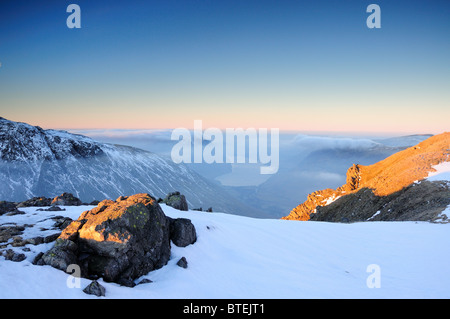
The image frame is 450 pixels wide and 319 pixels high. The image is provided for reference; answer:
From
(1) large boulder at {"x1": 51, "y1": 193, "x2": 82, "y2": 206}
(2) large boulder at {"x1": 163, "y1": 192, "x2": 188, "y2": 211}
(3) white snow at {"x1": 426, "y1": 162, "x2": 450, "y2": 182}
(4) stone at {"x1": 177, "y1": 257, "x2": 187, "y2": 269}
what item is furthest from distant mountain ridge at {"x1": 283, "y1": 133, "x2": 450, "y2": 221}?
(1) large boulder at {"x1": 51, "y1": 193, "x2": 82, "y2": 206}

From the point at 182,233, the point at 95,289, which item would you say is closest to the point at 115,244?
the point at 95,289

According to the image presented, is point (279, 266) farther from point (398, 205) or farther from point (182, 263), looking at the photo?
point (398, 205)

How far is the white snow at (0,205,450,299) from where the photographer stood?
10.1 meters

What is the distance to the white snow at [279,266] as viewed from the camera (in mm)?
10117

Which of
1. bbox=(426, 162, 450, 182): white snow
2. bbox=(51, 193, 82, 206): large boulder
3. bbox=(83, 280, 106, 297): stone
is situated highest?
bbox=(426, 162, 450, 182): white snow

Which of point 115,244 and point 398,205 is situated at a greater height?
point 115,244

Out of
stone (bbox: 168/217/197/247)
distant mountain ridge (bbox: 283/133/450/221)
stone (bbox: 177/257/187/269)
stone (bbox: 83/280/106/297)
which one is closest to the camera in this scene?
stone (bbox: 83/280/106/297)

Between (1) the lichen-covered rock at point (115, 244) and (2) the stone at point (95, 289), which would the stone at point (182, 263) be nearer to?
(1) the lichen-covered rock at point (115, 244)

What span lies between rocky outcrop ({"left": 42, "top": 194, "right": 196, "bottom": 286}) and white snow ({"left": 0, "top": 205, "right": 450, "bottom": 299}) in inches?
27.6

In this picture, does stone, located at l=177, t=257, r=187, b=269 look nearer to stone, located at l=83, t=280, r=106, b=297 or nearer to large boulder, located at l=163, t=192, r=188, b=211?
stone, located at l=83, t=280, r=106, b=297

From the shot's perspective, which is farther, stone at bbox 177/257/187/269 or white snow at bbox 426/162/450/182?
white snow at bbox 426/162/450/182

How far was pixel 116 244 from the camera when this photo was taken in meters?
12.0

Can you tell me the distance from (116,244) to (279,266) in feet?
34.7
